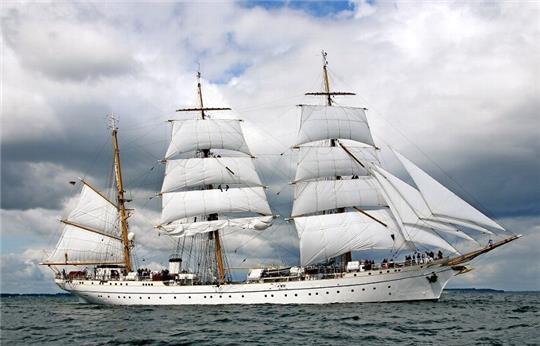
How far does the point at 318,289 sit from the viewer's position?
61438 millimetres

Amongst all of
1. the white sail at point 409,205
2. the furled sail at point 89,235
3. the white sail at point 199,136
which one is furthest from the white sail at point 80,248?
the white sail at point 409,205

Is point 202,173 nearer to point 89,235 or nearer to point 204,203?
point 204,203

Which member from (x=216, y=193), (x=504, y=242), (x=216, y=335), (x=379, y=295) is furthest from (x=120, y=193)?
(x=504, y=242)

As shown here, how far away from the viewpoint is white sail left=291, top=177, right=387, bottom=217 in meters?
72.1

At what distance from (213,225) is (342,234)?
1699 centimetres

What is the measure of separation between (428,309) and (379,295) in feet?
28.3

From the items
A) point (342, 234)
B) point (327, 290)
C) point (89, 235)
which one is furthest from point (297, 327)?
point (89, 235)

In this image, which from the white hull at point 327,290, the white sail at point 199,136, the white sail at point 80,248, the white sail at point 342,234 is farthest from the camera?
the white sail at point 199,136

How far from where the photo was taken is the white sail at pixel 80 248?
74438 mm

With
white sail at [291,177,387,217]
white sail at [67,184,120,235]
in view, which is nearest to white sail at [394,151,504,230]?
white sail at [291,177,387,217]

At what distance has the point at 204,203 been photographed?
74.7 meters

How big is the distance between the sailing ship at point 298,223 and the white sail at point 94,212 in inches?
Answer: 5.2

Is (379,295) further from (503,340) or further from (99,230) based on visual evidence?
(99,230)

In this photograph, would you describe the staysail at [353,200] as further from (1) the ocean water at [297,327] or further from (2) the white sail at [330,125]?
(1) the ocean water at [297,327]
